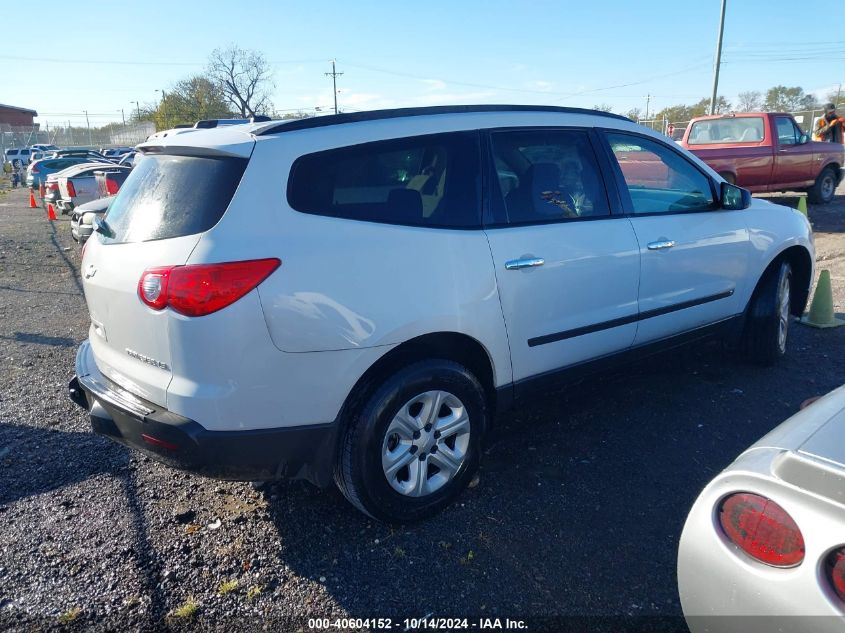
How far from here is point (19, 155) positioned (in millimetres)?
39312

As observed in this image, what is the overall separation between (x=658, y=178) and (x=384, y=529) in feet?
9.74

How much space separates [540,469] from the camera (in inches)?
142

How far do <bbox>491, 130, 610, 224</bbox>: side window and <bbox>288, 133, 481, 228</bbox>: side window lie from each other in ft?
0.69

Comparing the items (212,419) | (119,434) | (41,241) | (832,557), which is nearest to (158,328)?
(212,419)

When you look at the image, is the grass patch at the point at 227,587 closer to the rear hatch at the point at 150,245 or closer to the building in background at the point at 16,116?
the rear hatch at the point at 150,245

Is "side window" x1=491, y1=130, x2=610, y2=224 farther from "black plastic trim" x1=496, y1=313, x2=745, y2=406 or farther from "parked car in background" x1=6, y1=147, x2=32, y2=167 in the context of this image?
"parked car in background" x1=6, y1=147, x2=32, y2=167

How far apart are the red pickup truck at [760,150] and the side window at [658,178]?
852 centimetres

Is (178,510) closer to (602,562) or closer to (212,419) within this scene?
(212,419)

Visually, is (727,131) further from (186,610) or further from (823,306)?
(186,610)

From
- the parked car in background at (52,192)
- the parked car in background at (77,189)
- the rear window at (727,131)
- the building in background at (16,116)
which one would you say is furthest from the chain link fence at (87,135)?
the rear window at (727,131)

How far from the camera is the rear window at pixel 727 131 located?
12.5m

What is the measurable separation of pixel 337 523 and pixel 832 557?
7.10 ft

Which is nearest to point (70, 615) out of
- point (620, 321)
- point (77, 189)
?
point (620, 321)

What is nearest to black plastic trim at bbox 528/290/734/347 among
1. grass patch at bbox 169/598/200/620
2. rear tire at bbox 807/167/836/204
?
grass patch at bbox 169/598/200/620
